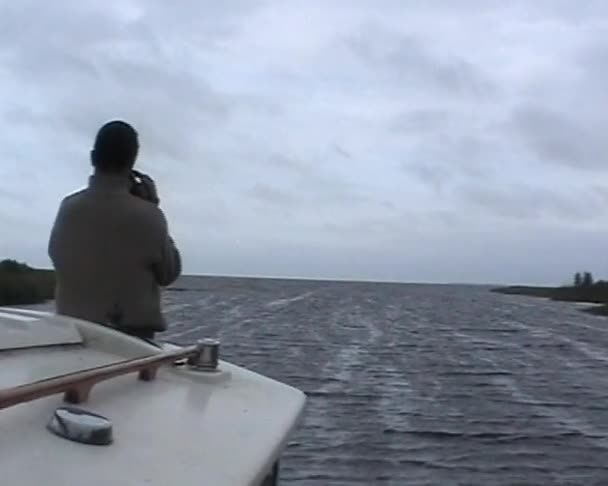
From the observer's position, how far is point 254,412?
13.1 feet

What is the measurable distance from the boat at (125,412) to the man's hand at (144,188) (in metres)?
0.79

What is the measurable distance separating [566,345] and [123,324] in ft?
110

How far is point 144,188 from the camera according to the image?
16.6ft

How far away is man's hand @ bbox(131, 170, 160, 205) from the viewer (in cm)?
502

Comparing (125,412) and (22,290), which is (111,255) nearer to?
(125,412)

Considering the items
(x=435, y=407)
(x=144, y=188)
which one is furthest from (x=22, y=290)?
(x=144, y=188)

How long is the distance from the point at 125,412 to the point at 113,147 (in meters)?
1.85

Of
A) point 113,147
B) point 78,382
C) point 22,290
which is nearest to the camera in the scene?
point 78,382

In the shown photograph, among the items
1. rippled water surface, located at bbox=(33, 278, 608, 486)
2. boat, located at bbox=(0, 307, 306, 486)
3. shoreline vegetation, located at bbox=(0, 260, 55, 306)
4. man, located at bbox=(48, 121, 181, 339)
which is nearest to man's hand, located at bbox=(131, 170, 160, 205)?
man, located at bbox=(48, 121, 181, 339)

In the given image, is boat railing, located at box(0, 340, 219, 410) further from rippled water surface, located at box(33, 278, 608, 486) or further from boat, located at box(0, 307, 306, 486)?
rippled water surface, located at box(33, 278, 608, 486)

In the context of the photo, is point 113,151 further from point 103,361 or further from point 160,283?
point 103,361

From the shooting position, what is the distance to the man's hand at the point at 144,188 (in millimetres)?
5023

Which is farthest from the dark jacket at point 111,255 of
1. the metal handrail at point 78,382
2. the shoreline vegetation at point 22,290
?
the shoreline vegetation at point 22,290

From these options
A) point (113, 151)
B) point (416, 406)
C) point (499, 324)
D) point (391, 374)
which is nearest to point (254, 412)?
point (113, 151)
